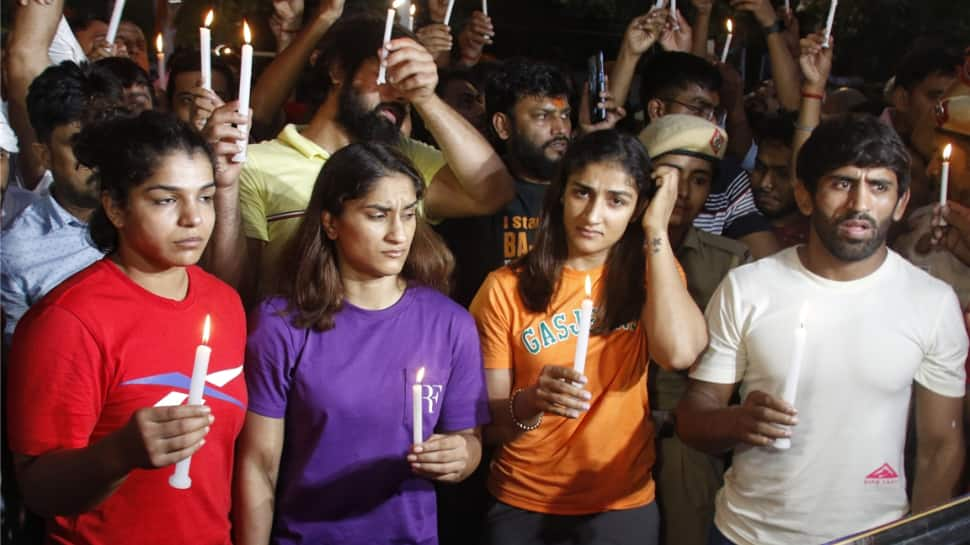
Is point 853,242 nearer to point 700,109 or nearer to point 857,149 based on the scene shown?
point 857,149

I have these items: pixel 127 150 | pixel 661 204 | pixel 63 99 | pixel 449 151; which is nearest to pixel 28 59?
pixel 63 99

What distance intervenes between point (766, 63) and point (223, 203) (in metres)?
4.67

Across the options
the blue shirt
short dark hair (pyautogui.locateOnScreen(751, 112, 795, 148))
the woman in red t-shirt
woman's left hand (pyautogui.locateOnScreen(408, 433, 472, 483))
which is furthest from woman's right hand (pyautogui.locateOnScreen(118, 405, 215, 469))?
short dark hair (pyautogui.locateOnScreen(751, 112, 795, 148))

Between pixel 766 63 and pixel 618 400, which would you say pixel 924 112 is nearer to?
pixel 618 400

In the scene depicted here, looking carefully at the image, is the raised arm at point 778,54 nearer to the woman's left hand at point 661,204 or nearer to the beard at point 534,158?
the beard at point 534,158

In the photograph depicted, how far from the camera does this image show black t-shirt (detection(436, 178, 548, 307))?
307cm

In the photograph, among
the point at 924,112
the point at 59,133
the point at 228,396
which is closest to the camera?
the point at 228,396

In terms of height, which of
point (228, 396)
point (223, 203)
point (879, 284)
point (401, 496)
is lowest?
point (401, 496)

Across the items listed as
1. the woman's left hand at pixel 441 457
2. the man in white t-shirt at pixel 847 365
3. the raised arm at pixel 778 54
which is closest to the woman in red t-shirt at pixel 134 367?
the woman's left hand at pixel 441 457

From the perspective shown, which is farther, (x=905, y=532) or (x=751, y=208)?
(x=751, y=208)

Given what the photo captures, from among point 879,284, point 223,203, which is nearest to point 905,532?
point 879,284

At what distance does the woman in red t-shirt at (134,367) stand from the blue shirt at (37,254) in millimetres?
417

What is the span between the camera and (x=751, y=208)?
3488 mm

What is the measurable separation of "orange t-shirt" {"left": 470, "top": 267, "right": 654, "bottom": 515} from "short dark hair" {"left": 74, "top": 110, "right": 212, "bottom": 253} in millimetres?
874
